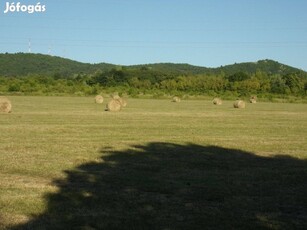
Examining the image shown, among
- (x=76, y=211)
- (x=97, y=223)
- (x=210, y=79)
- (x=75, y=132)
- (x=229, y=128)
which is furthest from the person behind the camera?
(x=210, y=79)

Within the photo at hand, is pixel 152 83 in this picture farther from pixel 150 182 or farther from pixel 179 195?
pixel 179 195

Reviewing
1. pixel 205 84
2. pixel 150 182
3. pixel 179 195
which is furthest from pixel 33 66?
pixel 179 195

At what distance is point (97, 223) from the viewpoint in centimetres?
754

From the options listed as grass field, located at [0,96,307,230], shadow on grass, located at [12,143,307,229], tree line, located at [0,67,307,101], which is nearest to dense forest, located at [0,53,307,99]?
tree line, located at [0,67,307,101]

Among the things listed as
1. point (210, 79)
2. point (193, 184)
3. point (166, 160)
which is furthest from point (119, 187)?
point (210, 79)

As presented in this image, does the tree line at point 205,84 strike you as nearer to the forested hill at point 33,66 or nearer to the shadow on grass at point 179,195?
the forested hill at point 33,66

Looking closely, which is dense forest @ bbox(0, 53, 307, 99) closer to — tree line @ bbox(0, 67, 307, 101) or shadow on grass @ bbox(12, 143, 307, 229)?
tree line @ bbox(0, 67, 307, 101)

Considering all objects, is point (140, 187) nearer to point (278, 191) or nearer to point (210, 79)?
point (278, 191)

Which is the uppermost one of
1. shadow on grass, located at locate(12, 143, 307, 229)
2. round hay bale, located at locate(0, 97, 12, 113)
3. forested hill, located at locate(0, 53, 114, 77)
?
forested hill, located at locate(0, 53, 114, 77)

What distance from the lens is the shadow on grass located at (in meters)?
7.74

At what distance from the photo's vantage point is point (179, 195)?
374 inches

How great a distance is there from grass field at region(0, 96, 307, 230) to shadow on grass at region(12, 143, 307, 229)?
2 centimetres

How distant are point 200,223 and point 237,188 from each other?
8.93 feet

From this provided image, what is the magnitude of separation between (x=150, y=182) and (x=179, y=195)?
1.21 metres
